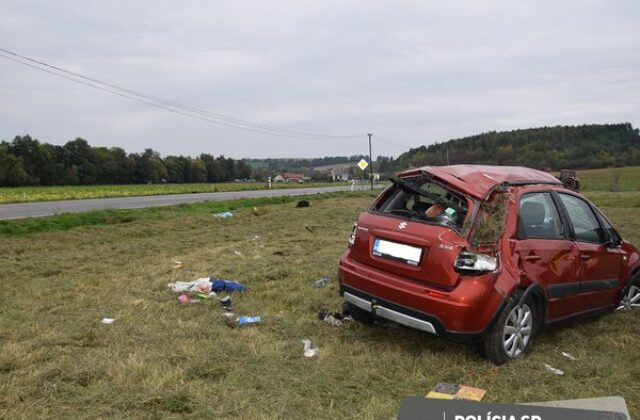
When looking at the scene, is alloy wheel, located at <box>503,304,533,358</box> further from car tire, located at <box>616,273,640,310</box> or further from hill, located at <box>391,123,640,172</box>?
hill, located at <box>391,123,640,172</box>

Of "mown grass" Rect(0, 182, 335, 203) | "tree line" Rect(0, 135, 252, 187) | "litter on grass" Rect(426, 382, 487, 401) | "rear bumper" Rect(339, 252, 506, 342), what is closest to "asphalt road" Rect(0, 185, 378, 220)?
"mown grass" Rect(0, 182, 335, 203)

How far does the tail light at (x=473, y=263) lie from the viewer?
13.1 ft

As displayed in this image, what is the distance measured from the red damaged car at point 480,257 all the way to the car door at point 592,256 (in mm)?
11

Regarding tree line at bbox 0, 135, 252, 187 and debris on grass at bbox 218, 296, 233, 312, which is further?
tree line at bbox 0, 135, 252, 187

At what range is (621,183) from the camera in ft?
134

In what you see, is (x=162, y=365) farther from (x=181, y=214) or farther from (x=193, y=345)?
(x=181, y=214)

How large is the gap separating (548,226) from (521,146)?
64.4 m

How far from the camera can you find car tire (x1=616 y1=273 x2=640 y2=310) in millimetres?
5747

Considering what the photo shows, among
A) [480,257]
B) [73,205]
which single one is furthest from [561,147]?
[480,257]

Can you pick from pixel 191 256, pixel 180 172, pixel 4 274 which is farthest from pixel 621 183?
pixel 180 172

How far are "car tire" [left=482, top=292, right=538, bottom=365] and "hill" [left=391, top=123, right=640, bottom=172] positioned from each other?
44947 mm

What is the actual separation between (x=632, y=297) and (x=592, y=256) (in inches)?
56.0

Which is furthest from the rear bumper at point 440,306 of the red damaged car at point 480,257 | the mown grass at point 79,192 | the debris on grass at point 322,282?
the mown grass at point 79,192

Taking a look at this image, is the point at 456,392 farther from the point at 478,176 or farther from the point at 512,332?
the point at 478,176
